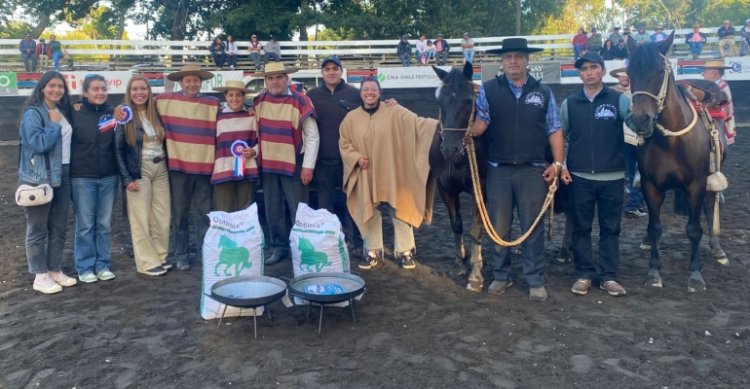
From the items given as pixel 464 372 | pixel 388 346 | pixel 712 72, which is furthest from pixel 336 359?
pixel 712 72

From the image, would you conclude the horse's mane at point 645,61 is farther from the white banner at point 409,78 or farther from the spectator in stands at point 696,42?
the spectator in stands at point 696,42

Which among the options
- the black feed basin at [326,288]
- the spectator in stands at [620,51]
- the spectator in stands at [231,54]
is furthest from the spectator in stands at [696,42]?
the black feed basin at [326,288]

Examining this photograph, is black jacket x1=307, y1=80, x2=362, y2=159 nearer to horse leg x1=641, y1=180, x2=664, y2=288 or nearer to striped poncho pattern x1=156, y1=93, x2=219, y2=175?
striped poncho pattern x1=156, y1=93, x2=219, y2=175

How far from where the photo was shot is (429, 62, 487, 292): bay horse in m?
4.76

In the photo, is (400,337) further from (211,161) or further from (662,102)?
(662,102)

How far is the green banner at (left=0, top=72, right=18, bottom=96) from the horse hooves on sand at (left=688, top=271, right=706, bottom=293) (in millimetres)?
18180

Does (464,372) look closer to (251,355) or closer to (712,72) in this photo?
(251,355)

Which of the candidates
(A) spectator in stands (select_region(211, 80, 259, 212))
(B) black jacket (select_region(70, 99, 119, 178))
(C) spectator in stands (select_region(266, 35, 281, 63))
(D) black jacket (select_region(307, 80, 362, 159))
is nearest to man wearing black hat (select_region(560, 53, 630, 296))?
(D) black jacket (select_region(307, 80, 362, 159))

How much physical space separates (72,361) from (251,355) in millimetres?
1162

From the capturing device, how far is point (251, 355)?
13.3ft

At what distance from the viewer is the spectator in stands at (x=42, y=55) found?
66.0 ft

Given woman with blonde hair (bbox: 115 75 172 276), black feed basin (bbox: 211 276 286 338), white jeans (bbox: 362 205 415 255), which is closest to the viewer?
black feed basin (bbox: 211 276 286 338)

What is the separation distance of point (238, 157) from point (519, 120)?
2609 mm

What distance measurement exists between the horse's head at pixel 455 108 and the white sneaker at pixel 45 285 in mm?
3529
